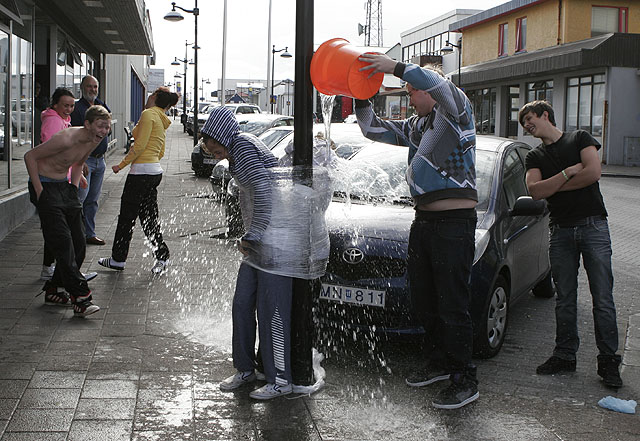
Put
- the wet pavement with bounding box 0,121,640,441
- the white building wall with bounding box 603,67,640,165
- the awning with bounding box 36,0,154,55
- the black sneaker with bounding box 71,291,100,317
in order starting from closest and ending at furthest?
the wet pavement with bounding box 0,121,640,441
the black sneaker with bounding box 71,291,100,317
the awning with bounding box 36,0,154,55
the white building wall with bounding box 603,67,640,165

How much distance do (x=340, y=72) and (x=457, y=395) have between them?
204cm

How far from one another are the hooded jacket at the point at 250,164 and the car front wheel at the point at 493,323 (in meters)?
1.79

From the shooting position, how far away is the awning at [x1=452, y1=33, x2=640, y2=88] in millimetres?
30109

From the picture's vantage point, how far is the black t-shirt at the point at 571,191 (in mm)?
5137

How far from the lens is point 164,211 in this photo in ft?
43.3

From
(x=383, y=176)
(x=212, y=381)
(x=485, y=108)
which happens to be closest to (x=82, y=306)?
(x=212, y=381)

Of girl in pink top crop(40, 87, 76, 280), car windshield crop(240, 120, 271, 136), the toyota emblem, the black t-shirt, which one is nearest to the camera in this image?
the black t-shirt

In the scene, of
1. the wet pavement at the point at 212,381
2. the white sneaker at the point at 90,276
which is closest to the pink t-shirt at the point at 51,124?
the wet pavement at the point at 212,381

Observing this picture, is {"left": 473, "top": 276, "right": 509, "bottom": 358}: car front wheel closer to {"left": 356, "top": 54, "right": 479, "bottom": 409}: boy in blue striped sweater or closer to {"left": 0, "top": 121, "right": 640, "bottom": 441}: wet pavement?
{"left": 0, "top": 121, "right": 640, "bottom": 441}: wet pavement

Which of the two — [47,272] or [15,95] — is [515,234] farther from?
[15,95]

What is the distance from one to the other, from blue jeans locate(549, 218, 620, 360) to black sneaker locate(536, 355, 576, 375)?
35 millimetres

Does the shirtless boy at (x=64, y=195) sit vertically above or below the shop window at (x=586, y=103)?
below

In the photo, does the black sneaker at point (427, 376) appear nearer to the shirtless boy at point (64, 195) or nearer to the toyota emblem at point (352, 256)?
the toyota emblem at point (352, 256)

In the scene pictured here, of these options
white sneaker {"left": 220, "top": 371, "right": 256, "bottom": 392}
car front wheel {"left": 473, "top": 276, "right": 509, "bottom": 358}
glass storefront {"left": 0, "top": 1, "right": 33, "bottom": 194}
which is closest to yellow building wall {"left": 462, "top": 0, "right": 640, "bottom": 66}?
glass storefront {"left": 0, "top": 1, "right": 33, "bottom": 194}
